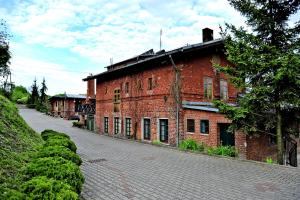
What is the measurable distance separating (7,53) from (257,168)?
50.6ft

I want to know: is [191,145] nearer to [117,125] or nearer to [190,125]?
[190,125]

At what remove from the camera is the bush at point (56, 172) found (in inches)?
235

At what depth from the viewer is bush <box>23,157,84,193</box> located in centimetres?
597

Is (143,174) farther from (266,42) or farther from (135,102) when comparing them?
(135,102)

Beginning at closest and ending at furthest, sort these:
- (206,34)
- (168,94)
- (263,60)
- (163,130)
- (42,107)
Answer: (263,60), (168,94), (163,130), (206,34), (42,107)

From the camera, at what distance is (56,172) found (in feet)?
19.8

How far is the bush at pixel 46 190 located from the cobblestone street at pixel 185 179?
2.05m

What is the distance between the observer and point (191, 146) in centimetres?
1596

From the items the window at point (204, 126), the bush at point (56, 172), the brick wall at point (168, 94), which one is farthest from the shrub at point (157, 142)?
the bush at point (56, 172)

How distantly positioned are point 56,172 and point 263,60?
9515 millimetres

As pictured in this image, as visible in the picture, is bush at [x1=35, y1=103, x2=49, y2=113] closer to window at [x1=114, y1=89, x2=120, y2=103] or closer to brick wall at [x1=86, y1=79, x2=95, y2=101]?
brick wall at [x1=86, y1=79, x2=95, y2=101]

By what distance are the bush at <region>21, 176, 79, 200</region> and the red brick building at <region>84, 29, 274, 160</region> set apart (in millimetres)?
10698

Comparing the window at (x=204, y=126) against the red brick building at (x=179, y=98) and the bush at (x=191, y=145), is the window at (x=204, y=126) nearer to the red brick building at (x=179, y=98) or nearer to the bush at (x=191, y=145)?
the red brick building at (x=179, y=98)

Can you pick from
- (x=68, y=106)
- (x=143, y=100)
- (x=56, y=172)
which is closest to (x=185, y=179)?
(x=56, y=172)
